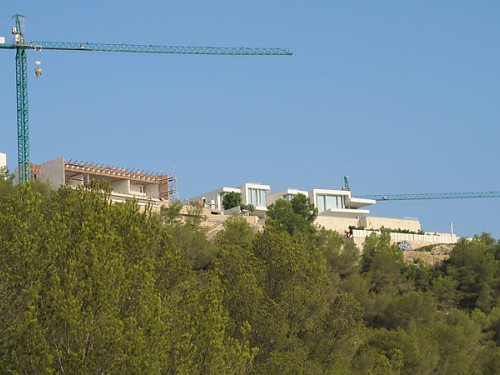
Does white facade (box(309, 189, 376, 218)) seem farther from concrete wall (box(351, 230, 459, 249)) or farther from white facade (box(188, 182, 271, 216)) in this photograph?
concrete wall (box(351, 230, 459, 249))

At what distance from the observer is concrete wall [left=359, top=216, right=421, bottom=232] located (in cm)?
7938

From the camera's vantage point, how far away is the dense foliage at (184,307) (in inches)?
1020

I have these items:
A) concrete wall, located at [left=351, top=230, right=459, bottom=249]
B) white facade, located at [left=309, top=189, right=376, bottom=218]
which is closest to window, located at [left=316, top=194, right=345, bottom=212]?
white facade, located at [left=309, top=189, right=376, bottom=218]

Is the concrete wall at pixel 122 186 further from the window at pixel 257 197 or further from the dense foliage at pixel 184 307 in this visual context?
the window at pixel 257 197

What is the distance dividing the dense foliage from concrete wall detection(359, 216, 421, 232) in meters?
16.5

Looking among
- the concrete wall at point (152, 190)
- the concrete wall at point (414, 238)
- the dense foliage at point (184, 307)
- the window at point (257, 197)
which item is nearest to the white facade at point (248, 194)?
the window at point (257, 197)

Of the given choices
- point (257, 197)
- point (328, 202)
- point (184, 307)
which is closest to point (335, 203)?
point (328, 202)

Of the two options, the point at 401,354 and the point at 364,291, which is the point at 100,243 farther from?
the point at 364,291

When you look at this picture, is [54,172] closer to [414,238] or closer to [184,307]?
[414,238]

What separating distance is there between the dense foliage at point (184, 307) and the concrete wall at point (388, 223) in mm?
16546

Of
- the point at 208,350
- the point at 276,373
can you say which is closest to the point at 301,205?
the point at 276,373

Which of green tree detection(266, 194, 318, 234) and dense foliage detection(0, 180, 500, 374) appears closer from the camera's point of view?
dense foliage detection(0, 180, 500, 374)

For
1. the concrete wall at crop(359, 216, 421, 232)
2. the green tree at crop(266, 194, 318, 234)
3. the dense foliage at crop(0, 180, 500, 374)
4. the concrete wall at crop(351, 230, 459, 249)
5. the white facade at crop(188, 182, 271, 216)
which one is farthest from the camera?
the white facade at crop(188, 182, 271, 216)

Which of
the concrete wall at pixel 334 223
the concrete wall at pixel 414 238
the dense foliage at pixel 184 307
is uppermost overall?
the concrete wall at pixel 334 223
